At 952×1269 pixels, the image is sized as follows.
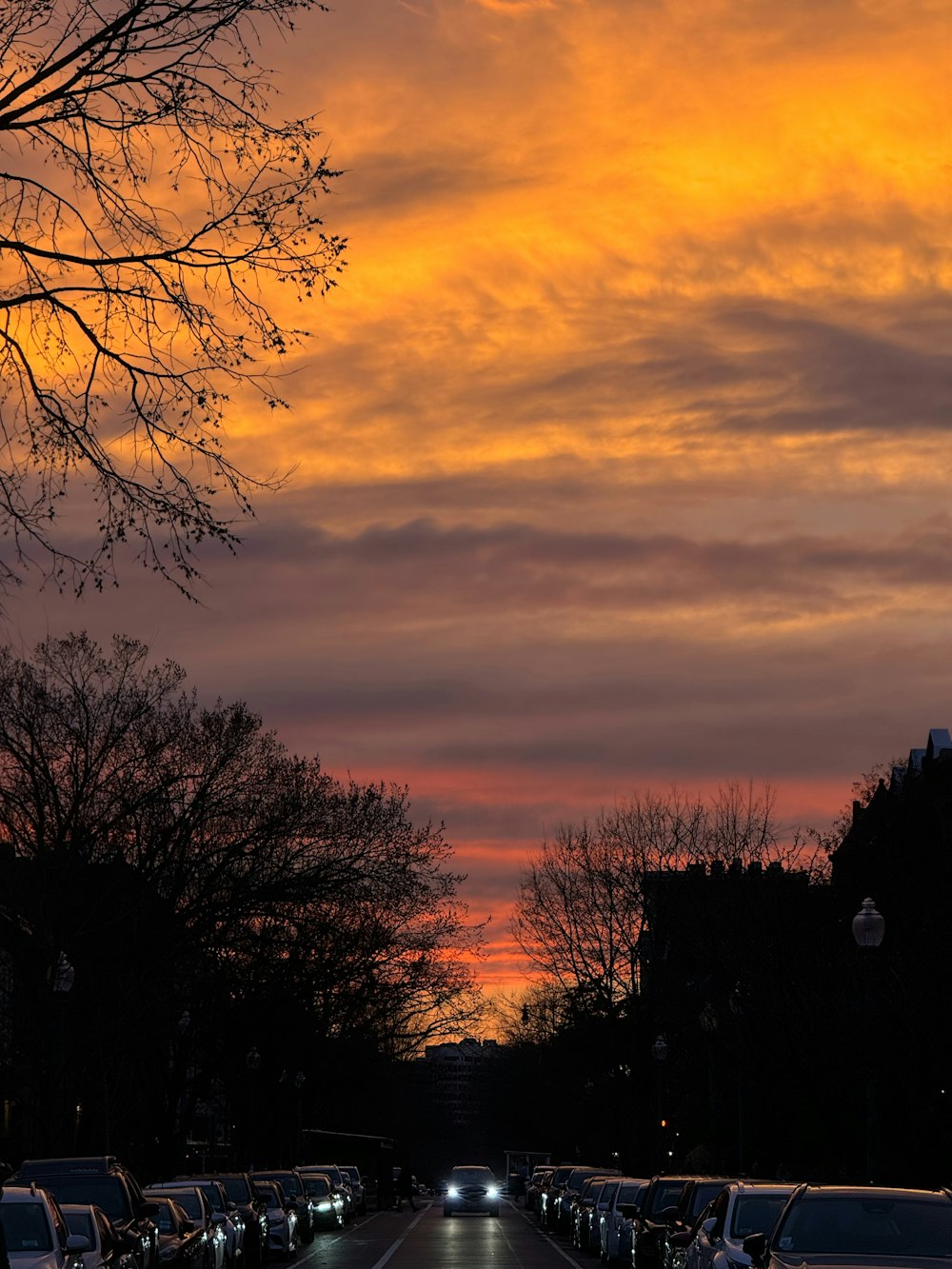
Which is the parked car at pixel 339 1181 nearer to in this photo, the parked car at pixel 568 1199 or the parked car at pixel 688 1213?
the parked car at pixel 568 1199

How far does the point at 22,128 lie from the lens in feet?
45.0

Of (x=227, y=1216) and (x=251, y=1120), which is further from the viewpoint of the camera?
(x=251, y=1120)

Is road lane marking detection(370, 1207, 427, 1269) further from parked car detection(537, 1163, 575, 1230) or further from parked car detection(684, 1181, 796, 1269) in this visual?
parked car detection(684, 1181, 796, 1269)

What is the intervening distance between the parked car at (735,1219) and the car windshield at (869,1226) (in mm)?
3795

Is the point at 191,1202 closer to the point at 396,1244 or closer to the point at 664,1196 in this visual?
the point at 664,1196

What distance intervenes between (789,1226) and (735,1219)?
4953 mm

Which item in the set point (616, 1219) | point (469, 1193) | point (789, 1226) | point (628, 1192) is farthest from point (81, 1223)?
point (469, 1193)

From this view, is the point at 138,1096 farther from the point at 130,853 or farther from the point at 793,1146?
the point at 793,1146

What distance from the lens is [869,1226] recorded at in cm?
1248

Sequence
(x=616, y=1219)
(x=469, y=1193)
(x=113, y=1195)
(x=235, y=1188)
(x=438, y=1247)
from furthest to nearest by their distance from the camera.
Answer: (x=469, y=1193) < (x=438, y=1247) < (x=235, y=1188) < (x=616, y=1219) < (x=113, y=1195)

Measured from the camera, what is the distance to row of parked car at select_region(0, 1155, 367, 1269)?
15.9 metres

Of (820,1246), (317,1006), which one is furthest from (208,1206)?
(317,1006)

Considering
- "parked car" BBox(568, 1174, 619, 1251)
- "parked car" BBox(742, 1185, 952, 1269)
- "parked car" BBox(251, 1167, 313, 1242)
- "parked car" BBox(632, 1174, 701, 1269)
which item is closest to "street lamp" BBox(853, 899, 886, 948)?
"parked car" BBox(632, 1174, 701, 1269)

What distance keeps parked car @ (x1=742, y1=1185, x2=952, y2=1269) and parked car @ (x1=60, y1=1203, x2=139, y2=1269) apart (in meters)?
6.83
